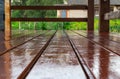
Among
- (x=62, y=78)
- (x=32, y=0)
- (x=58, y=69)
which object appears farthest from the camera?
(x=32, y=0)

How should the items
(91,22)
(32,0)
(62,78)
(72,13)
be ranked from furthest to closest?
1. (72,13)
2. (32,0)
3. (91,22)
4. (62,78)

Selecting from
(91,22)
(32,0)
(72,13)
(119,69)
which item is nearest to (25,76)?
(119,69)

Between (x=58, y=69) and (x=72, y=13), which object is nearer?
(x=58, y=69)

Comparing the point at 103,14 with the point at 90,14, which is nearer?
the point at 103,14

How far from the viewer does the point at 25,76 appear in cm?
89

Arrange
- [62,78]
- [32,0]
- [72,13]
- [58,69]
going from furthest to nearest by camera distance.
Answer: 1. [72,13]
2. [32,0]
3. [58,69]
4. [62,78]

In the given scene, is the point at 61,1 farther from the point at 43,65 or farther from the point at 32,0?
the point at 43,65

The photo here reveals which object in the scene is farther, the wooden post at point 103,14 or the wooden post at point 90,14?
the wooden post at point 90,14

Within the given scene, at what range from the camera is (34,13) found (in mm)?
26047

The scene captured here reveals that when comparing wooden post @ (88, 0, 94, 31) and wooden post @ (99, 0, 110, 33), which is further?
wooden post @ (88, 0, 94, 31)

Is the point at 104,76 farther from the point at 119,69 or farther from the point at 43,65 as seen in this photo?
the point at 43,65

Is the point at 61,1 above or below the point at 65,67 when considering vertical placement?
above

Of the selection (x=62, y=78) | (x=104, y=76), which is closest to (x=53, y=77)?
(x=62, y=78)

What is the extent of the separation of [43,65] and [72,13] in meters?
28.0
